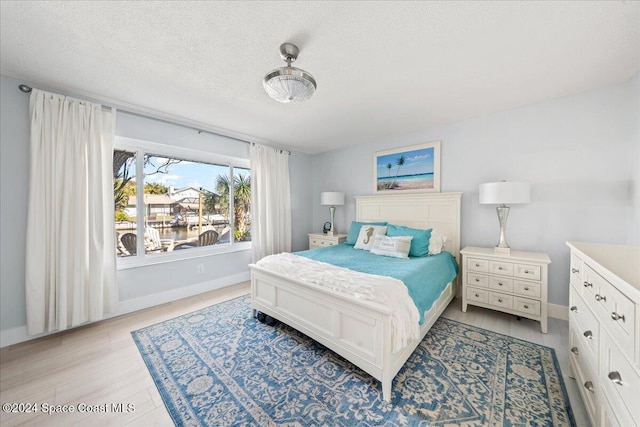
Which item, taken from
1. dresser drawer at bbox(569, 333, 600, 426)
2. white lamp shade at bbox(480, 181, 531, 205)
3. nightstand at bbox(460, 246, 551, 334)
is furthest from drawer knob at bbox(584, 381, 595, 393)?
white lamp shade at bbox(480, 181, 531, 205)

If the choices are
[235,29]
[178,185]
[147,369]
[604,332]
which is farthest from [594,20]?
[178,185]

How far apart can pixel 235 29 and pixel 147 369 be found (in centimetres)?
259

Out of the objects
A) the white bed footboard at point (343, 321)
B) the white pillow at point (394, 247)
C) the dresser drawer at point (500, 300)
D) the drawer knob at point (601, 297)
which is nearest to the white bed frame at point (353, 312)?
the white bed footboard at point (343, 321)

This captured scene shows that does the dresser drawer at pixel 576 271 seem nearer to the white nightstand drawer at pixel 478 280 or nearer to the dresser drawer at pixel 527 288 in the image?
the dresser drawer at pixel 527 288

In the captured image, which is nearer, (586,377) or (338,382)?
(586,377)

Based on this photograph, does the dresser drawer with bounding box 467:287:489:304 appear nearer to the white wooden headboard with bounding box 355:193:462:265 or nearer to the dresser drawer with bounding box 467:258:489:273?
the dresser drawer with bounding box 467:258:489:273

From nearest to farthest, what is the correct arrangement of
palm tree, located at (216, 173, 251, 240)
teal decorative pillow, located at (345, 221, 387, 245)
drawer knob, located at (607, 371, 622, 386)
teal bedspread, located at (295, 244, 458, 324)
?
drawer knob, located at (607, 371, 622, 386) < teal bedspread, located at (295, 244, 458, 324) < teal decorative pillow, located at (345, 221, 387, 245) < palm tree, located at (216, 173, 251, 240)

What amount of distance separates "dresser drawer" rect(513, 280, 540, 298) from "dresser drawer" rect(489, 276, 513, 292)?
4 cm

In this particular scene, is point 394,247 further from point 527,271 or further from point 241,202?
point 241,202

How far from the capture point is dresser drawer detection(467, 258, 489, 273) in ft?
8.51

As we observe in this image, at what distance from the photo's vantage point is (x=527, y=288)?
236cm

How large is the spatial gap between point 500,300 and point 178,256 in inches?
159

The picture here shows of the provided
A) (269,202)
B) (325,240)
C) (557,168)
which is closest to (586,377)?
(557,168)

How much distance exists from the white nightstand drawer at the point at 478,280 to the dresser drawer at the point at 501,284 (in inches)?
1.8
